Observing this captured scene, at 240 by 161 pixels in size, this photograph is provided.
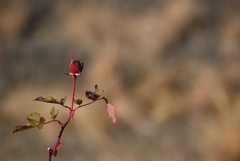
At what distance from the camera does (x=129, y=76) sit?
1.22 m

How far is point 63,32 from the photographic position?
4.04ft

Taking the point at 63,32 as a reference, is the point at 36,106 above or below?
below

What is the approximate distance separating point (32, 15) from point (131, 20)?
0.32 meters

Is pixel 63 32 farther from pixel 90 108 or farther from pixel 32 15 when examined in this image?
pixel 90 108

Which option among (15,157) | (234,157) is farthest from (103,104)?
(234,157)

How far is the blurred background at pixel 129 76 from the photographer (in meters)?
1.22

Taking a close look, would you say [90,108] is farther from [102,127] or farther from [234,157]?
[234,157]

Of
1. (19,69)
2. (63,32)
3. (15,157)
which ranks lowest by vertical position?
(15,157)

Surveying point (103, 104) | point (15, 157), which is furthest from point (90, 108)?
point (15, 157)

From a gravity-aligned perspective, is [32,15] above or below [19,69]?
above

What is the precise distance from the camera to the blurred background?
1218 mm

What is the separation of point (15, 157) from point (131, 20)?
574mm

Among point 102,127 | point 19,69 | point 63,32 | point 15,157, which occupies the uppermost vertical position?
point 63,32

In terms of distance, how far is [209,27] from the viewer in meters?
1.23
